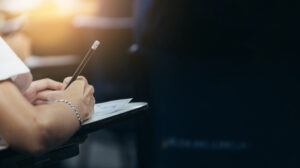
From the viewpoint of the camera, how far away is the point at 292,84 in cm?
156

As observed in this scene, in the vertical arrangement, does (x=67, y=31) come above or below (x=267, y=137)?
above

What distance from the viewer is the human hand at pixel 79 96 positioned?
80 cm

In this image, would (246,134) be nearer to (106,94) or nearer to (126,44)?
(106,94)

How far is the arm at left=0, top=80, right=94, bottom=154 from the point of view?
675mm

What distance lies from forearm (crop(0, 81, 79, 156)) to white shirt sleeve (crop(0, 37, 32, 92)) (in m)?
0.02

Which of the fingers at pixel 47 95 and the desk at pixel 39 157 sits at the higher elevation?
the fingers at pixel 47 95

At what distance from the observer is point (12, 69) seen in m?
0.73

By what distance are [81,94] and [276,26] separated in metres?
0.83

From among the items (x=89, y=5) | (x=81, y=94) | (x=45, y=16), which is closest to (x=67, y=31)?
(x=45, y=16)

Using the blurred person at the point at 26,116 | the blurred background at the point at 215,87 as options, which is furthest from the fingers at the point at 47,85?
the blurred background at the point at 215,87

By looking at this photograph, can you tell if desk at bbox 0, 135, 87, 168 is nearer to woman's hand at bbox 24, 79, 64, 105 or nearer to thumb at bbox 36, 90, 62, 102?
thumb at bbox 36, 90, 62, 102

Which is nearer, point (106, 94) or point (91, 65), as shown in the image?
point (106, 94)

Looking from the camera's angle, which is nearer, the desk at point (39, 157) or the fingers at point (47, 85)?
the desk at point (39, 157)

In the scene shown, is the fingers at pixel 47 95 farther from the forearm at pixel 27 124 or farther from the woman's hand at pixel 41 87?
the forearm at pixel 27 124
